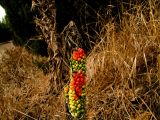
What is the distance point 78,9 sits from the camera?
5.51 metres

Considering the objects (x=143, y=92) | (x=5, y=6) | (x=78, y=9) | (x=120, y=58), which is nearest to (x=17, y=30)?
(x=5, y=6)

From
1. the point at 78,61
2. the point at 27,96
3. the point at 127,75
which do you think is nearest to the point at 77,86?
the point at 78,61

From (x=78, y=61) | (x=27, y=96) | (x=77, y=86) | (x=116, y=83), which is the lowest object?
(x=27, y=96)

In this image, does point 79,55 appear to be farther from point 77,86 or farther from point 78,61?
point 77,86

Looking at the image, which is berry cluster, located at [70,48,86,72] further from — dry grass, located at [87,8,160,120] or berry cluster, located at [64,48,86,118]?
dry grass, located at [87,8,160,120]

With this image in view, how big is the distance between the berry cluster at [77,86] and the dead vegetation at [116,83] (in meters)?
0.99

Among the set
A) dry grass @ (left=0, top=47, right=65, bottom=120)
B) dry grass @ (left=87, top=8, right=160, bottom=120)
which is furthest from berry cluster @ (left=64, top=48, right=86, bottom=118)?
dry grass @ (left=0, top=47, right=65, bottom=120)

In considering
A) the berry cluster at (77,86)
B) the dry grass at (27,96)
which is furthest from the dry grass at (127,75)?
the berry cluster at (77,86)

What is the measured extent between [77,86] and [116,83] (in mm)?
1331

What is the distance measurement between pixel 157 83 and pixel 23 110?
4.97ft

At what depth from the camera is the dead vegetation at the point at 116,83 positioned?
14.1 ft

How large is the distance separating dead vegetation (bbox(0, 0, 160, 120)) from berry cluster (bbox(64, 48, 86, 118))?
985mm

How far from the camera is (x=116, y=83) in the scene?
4.52m

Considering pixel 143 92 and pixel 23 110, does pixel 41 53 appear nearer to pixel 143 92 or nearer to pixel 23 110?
pixel 23 110
